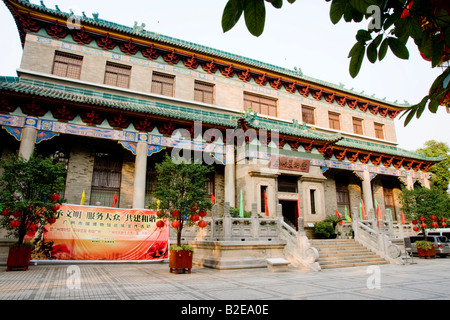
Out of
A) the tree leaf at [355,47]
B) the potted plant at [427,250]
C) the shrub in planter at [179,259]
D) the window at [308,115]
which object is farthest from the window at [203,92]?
the tree leaf at [355,47]

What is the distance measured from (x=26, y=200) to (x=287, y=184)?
1286 centimetres

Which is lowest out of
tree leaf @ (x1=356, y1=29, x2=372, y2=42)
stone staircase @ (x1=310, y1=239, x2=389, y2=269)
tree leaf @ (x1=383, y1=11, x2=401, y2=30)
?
stone staircase @ (x1=310, y1=239, x2=389, y2=269)

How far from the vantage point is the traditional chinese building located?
44.8 ft


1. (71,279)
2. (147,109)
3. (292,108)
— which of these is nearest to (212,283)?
(71,279)

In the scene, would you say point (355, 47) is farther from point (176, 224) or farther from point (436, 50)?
point (176, 224)

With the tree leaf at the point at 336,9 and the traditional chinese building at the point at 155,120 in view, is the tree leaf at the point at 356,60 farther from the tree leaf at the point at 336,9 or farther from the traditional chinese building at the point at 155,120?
the traditional chinese building at the point at 155,120

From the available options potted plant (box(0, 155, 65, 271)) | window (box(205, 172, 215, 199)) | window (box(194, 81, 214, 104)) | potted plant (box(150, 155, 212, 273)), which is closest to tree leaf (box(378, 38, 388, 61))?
potted plant (box(150, 155, 212, 273))

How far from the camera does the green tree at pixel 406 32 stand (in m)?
1.58

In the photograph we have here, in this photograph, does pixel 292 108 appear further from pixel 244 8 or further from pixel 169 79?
pixel 244 8

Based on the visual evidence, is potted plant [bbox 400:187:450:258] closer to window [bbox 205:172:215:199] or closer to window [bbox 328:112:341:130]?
window [bbox 328:112:341:130]

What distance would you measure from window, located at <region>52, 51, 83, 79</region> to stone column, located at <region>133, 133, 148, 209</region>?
538 centimetres

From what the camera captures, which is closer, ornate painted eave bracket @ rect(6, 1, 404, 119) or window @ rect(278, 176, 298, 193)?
ornate painted eave bracket @ rect(6, 1, 404, 119)

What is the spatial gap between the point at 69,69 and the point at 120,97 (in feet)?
10.5

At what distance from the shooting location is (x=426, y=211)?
55.0 feet
